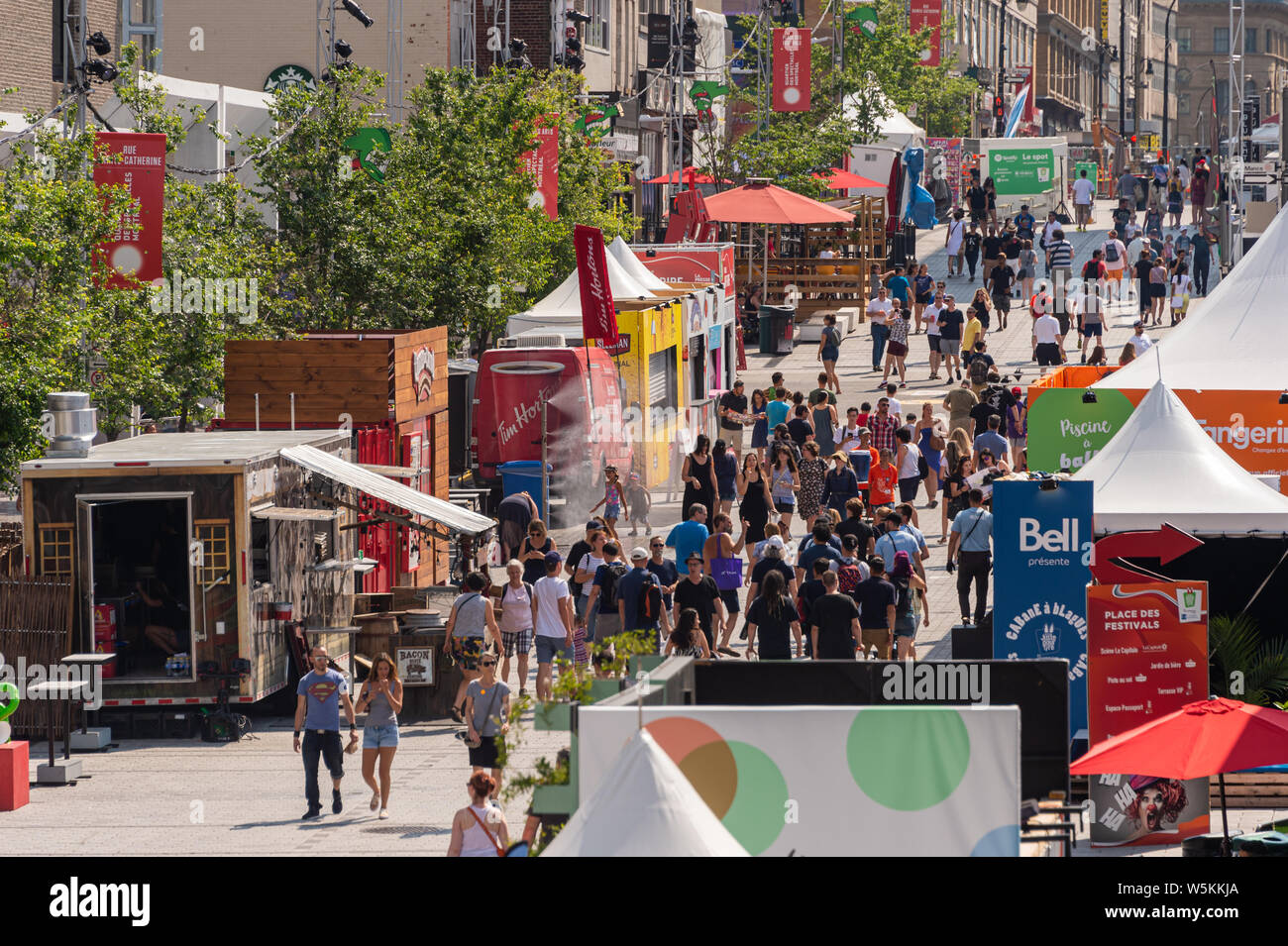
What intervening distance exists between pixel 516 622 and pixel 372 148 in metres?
12.1

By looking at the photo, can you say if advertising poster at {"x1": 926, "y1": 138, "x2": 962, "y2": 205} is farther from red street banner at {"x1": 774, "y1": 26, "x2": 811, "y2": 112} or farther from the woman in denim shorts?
the woman in denim shorts

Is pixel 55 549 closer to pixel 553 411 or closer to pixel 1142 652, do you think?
pixel 553 411

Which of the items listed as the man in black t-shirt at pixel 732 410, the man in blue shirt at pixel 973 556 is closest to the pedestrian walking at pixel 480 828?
the man in blue shirt at pixel 973 556

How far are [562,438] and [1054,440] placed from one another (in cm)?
703

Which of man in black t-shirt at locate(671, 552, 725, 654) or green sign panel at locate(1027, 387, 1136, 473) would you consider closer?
man in black t-shirt at locate(671, 552, 725, 654)

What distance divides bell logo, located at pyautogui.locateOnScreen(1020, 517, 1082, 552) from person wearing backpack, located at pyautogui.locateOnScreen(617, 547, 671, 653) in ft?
12.3

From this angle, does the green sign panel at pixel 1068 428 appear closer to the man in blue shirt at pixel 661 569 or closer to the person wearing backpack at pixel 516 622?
the man in blue shirt at pixel 661 569

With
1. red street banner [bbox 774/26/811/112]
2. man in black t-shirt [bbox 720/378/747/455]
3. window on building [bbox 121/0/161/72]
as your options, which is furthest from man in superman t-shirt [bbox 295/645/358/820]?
red street banner [bbox 774/26/811/112]

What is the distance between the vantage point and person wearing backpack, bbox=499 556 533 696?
17.3 m

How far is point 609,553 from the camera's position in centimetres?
1784

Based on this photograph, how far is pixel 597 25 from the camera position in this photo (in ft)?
186

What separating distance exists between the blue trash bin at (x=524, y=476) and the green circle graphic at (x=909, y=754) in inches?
609

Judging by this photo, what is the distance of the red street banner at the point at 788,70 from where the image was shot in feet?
172

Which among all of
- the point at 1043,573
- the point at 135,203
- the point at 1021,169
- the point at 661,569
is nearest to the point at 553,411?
the point at 135,203
